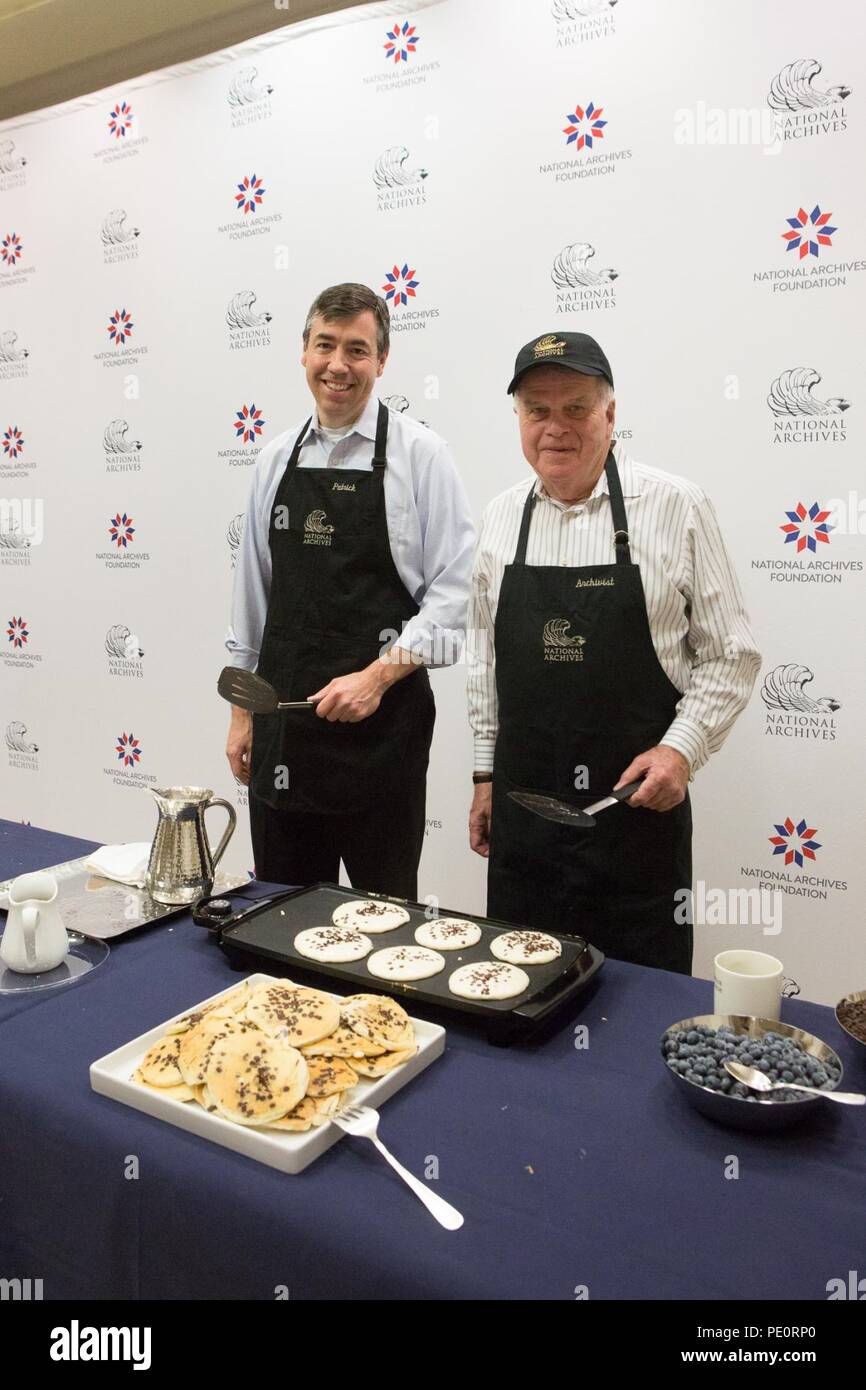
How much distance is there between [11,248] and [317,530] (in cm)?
281

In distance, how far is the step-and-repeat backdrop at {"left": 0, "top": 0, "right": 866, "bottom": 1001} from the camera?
259 centimetres

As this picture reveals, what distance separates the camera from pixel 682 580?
2.03 meters

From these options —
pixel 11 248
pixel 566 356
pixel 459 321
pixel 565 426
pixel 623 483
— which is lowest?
pixel 623 483

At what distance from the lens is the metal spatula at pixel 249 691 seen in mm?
1987

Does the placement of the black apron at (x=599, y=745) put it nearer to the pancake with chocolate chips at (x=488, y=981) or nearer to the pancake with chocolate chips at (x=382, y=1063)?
the pancake with chocolate chips at (x=488, y=981)

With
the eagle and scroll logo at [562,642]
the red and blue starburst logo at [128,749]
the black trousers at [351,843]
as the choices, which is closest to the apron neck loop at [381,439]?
the eagle and scroll logo at [562,642]

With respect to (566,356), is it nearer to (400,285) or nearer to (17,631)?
(400,285)

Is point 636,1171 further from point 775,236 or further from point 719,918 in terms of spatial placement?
point 775,236

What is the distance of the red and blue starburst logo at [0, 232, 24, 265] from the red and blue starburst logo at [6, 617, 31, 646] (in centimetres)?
157

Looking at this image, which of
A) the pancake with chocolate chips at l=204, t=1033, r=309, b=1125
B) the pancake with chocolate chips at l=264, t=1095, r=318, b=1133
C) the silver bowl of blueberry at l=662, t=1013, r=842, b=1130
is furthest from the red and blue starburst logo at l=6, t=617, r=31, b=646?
the silver bowl of blueberry at l=662, t=1013, r=842, b=1130

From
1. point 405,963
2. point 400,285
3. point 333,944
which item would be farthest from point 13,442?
point 405,963

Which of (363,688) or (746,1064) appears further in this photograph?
(363,688)

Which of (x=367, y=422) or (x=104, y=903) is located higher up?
(x=367, y=422)

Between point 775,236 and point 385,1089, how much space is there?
2415mm
